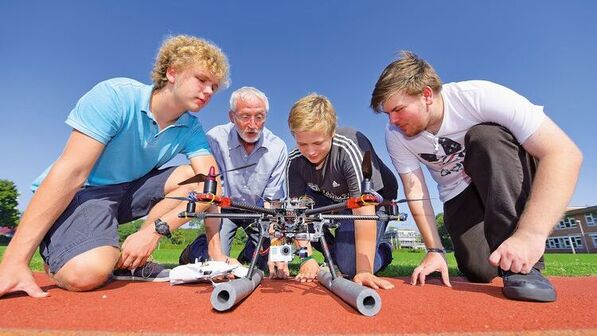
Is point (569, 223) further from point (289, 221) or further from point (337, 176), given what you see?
point (289, 221)

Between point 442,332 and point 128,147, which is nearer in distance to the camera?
point 442,332

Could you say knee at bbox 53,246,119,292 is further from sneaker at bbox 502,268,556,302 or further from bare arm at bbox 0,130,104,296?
sneaker at bbox 502,268,556,302

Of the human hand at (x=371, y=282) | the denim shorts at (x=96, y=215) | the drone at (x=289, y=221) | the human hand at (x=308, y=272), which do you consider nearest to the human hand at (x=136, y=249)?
the denim shorts at (x=96, y=215)

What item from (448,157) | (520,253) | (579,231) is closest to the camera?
(520,253)

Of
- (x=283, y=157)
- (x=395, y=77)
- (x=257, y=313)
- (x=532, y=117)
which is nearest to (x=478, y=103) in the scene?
(x=532, y=117)

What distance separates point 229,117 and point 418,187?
4.69 metres

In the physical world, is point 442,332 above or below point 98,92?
below

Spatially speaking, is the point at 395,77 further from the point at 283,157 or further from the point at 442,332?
the point at 283,157

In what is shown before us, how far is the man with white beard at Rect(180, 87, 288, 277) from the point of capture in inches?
284

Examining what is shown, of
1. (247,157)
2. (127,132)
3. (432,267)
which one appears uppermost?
(127,132)

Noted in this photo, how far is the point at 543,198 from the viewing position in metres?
3.57

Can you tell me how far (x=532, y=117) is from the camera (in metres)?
3.94

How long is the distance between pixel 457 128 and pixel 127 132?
4847 mm

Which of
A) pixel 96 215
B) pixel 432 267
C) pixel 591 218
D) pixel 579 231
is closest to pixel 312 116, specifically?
pixel 432 267
